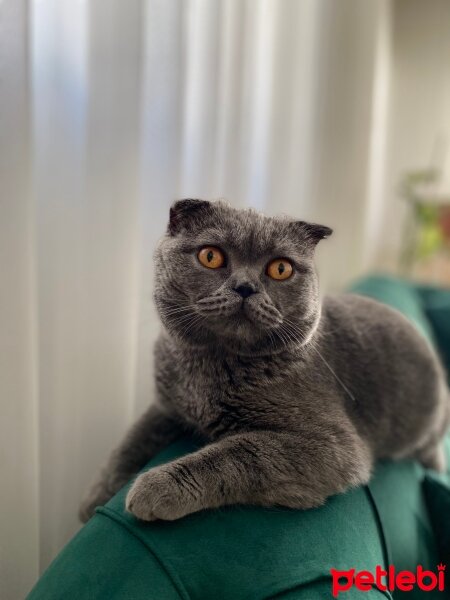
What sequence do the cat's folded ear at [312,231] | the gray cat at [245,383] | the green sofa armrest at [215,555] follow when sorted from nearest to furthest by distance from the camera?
the green sofa armrest at [215,555] → the gray cat at [245,383] → the cat's folded ear at [312,231]

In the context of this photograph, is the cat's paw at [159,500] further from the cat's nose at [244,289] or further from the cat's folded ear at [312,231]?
the cat's folded ear at [312,231]

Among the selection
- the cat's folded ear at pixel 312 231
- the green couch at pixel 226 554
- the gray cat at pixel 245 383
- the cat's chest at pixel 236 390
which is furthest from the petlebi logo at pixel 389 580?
the cat's folded ear at pixel 312 231

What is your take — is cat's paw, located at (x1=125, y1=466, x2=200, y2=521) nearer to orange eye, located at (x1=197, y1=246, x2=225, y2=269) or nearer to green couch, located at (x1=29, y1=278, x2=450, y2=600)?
green couch, located at (x1=29, y1=278, x2=450, y2=600)

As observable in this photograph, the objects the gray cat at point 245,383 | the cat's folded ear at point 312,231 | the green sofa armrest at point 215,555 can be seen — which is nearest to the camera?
the green sofa armrest at point 215,555

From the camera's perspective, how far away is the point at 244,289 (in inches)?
27.5

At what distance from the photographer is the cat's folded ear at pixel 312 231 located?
2.61 ft

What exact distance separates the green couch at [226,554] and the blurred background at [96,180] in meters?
0.24

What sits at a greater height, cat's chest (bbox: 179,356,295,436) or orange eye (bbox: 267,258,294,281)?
orange eye (bbox: 267,258,294,281)

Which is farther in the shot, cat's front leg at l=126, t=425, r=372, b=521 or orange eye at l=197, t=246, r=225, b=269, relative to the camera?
orange eye at l=197, t=246, r=225, b=269

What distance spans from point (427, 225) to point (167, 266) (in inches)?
106

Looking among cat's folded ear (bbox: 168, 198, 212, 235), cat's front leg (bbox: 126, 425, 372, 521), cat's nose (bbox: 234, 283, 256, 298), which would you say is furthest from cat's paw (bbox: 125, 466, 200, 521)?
cat's folded ear (bbox: 168, 198, 212, 235)

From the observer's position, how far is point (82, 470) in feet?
3.25

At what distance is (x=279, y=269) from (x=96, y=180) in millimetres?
386

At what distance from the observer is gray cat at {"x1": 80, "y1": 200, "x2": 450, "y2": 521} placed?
0.69m
